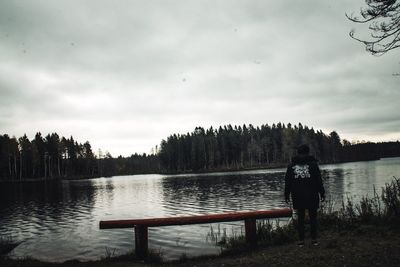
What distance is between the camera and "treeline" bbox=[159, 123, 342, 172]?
143000 millimetres

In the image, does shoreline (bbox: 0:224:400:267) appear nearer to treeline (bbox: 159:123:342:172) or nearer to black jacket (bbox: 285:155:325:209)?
black jacket (bbox: 285:155:325:209)

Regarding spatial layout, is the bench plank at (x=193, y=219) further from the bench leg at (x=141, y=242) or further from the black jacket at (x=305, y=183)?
the black jacket at (x=305, y=183)

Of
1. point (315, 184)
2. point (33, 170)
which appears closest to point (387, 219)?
point (315, 184)

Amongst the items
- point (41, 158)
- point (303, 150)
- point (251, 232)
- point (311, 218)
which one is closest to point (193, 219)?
point (251, 232)

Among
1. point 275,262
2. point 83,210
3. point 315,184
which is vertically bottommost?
point 83,210

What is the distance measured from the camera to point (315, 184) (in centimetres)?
938

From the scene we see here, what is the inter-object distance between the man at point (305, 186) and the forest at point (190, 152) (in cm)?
11980

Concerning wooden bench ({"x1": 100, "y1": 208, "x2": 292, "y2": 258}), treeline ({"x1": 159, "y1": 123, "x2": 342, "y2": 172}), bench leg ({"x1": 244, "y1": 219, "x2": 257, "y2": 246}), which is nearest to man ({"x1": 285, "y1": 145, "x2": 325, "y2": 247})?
wooden bench ({"x1": 100, "y1": 208, "x2": 292, "y2": 258})

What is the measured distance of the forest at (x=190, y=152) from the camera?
11625 centimetres

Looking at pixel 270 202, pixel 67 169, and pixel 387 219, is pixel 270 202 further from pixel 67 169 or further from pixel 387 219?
pixel 67 169

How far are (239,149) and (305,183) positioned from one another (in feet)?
474

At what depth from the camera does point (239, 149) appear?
6019 inches

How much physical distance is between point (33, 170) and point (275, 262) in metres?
124

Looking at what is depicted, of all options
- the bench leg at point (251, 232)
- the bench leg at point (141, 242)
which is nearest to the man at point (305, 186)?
the bench leg at point (251, 232)
